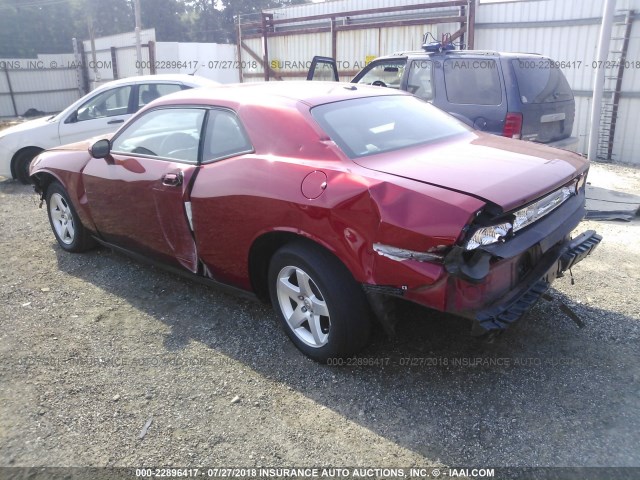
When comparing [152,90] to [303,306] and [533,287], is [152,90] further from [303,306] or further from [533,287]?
[533,287]

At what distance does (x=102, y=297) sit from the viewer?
443cm

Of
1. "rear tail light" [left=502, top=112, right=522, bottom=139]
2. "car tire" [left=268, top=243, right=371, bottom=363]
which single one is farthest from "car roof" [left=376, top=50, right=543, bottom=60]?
"car tire" [left=268, top=243, right=371, bottom=363]

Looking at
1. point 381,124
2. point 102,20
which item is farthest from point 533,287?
point 102,20

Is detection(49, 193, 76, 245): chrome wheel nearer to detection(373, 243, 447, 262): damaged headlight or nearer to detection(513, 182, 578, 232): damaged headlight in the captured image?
detection(373, 243, 447, 262): damaged headlight

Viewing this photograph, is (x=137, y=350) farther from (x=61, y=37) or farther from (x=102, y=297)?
(x=61, y=37)

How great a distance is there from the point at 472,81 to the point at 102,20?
5302 cm

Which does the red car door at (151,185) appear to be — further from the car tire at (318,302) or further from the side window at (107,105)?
the side window at (107,105)

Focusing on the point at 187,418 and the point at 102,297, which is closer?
the point at 187,418

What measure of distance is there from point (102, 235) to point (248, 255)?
201 centimetres

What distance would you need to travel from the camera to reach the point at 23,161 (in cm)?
888

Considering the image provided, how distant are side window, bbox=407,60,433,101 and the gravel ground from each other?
11.3ft

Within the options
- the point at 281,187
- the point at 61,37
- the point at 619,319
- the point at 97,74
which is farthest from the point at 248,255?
the point at 61,37

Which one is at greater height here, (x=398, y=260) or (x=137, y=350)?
(x=398, y=260)

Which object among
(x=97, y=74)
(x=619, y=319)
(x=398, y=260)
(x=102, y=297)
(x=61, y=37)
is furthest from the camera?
(x=61, y=37)
